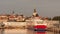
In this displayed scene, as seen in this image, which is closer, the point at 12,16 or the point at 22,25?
the point at 22,25

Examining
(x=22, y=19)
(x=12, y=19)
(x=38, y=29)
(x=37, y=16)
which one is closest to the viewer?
(x=38, y=29)

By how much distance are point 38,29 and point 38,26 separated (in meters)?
1.66

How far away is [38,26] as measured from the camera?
62.1 meters

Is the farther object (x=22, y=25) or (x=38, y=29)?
(x=22, y=25)

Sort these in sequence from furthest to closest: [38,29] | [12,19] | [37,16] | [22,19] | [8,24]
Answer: [22,19]
[12,19]
[8,24]
[37,16]
[38,29]

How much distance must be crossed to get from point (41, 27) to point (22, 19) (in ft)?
214

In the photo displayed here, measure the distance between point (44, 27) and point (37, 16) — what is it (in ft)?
49.5

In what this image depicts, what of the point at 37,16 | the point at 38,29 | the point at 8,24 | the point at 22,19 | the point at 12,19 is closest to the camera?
the point at 38,29

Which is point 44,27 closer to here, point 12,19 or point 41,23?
point 41,23

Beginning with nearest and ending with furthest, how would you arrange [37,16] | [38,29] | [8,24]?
[38,29] → [37,16] → [8,24]

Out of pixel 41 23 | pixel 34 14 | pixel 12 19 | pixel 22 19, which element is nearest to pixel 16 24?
pixel 12 19

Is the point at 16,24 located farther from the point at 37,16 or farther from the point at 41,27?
the point at 41,27

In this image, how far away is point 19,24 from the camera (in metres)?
108

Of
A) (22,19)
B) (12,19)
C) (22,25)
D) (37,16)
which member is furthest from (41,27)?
(22,19)
